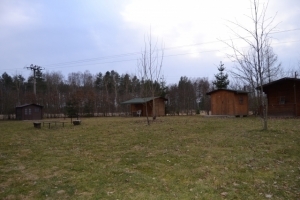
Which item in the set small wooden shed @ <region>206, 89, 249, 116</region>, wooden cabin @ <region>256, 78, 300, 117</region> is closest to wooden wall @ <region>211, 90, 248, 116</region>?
small wooden shed @ <region>206, 89, 249, 116</region>

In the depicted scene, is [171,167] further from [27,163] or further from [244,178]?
[27,163]

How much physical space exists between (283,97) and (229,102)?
519cm

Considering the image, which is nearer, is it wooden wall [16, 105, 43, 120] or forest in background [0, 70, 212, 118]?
wooden wall [16, 105, 43, 120]

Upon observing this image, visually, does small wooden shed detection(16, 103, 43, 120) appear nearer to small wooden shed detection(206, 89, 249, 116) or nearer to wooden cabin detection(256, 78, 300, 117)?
small wooden shed detection(206, 89, 249, 116)

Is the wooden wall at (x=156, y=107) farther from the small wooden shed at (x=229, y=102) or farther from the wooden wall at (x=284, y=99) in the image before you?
the wooden wall at (x=284, y=99)

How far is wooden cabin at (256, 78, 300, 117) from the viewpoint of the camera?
21.5 meters

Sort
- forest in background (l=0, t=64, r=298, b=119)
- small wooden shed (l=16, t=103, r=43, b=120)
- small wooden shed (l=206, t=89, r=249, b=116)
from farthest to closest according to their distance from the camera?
forest in background (l=0, t=64, r=298, b=119)
small wooden shed (l=16, t=103, r=43, b=120)
small wooden shed (l=206, t=89, r=249, b=116)

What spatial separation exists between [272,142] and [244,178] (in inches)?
167

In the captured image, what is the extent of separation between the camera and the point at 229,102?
26.1 m

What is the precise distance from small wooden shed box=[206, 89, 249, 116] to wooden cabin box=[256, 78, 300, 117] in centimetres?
296

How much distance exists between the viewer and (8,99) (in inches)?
1606

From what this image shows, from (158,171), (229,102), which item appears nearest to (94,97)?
(229,102)

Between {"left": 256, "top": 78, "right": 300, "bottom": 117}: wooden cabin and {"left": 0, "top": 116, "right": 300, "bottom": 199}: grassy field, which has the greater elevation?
{"left": 256, "top": 78, "right": 300, "bottom": 117}: wooden cabin

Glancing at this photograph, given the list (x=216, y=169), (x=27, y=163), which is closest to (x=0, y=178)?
(x=27, y=163)
